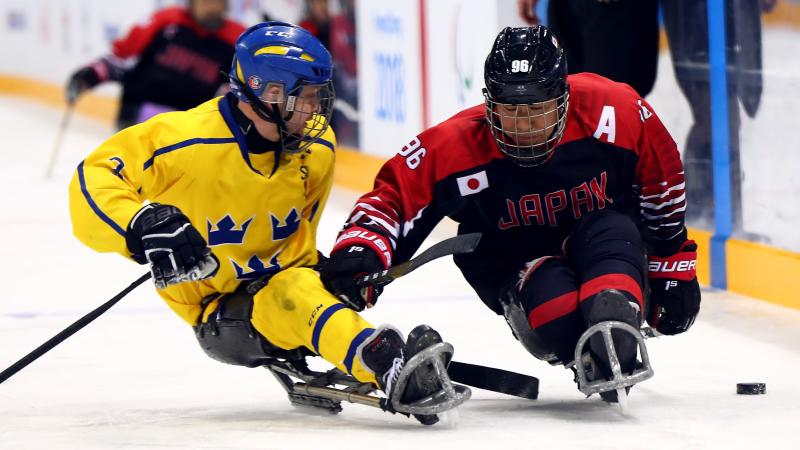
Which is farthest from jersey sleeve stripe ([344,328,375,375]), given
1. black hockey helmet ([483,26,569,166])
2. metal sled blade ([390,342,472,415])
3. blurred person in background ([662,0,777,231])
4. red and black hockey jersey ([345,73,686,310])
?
blurred person in background ([662,0,777,231])

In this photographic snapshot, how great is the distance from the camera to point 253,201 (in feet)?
12.5

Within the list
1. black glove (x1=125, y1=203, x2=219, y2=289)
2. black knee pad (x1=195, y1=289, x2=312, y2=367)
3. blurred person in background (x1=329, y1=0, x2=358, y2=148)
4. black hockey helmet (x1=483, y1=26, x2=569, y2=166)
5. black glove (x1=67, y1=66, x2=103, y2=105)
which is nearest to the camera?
black glove (x1=125, y1=203, x2=219, y2=289)

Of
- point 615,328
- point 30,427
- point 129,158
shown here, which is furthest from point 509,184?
point 30,427

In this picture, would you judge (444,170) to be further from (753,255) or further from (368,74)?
(368,74)

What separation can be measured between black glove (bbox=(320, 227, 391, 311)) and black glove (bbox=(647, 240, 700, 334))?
2.23 ft

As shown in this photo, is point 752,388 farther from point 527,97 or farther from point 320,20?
point 320,20

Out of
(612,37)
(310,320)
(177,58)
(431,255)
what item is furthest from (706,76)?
(177,58)

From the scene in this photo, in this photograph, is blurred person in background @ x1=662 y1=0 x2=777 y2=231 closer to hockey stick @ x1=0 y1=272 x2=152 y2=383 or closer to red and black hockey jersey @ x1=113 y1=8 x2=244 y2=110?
hockey stick @ x1=0 y1=272 x2=152 y2=383

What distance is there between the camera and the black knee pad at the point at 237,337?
378cm

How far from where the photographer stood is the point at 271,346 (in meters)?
3.79

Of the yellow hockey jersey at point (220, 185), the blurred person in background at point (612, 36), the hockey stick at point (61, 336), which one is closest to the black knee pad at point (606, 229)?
the yellow hockey jersey at point (220, 185)

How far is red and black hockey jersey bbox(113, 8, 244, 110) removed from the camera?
30.4 feet

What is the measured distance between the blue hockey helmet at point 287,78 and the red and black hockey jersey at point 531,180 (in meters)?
0.21

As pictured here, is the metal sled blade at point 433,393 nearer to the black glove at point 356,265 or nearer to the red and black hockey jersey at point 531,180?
the black glove at point 356,265
